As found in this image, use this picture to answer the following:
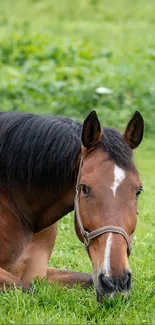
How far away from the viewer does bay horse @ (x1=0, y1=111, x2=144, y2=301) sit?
3.88 metres

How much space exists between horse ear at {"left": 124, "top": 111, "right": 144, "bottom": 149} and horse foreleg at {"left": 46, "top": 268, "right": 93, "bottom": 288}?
111 centimetres

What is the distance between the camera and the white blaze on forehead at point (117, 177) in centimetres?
397

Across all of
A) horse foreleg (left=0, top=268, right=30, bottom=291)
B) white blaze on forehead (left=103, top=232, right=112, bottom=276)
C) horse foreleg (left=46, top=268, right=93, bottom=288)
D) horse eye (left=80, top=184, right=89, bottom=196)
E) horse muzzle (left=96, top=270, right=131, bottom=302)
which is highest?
horse eye (left=80, top=184, right=89, bottom=196)

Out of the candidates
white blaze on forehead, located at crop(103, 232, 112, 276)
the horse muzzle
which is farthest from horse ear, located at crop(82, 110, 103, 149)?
the horse muzzle

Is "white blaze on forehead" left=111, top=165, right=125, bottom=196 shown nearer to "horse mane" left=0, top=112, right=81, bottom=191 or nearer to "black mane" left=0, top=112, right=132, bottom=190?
"black mane" left=0, top=112, right=132, bottom=190

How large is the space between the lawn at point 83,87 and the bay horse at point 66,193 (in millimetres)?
257

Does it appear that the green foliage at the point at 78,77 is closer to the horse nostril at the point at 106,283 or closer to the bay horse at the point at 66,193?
the bay horse at the point at 66,193

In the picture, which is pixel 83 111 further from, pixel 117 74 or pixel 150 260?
pixel 150 260

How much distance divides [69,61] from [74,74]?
1502mm

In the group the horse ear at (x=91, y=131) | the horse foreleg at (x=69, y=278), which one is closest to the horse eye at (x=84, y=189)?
the horse ear at (x=91, y=131)

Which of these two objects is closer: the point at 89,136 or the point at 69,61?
the point at 89,136

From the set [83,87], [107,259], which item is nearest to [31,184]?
[107,259]

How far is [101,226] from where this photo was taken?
390 centimetres

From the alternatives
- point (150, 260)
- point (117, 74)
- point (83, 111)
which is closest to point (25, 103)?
point (83, 111)
